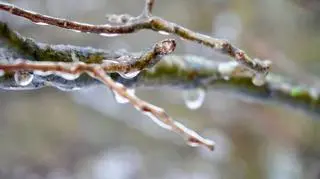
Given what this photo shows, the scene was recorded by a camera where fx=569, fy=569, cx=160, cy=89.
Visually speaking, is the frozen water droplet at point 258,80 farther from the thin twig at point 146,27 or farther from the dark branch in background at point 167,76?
the thin twig at point 146,27

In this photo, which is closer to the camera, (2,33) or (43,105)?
(2,33)

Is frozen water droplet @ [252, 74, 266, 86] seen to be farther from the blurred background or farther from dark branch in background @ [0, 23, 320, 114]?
the blurred background

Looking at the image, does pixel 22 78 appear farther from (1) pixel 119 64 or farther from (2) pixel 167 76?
(2) pixel 167 76

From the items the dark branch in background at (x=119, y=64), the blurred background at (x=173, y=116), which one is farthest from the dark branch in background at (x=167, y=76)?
the blurred background at (x=173, y=116)

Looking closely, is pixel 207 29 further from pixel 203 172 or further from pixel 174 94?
pixel 203 172

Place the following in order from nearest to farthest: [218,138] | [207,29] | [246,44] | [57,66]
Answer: [57,66], [246,44], [207,29], [218,138]

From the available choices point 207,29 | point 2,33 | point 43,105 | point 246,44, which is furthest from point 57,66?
point 43,105

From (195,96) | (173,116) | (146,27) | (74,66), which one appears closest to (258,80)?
(195,96)
